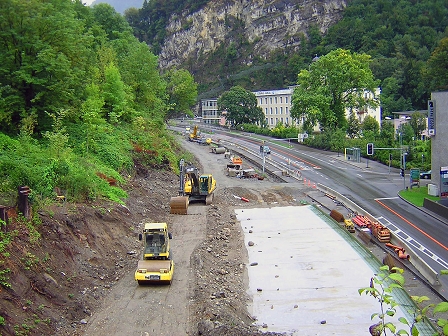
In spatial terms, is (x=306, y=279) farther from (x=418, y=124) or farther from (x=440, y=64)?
(x=440, y=64)

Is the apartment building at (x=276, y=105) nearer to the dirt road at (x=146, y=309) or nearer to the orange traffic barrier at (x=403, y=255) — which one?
the orange traffic barrier at (x=403, y=255)

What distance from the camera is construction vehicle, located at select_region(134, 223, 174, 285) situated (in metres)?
22.6

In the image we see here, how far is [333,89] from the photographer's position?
84875 mm

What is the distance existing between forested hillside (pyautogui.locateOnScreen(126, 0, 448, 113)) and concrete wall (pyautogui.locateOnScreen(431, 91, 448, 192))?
63.0 metres

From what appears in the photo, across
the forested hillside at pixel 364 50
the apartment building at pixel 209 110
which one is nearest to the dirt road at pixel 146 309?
the forested hillside at pixel 364 50

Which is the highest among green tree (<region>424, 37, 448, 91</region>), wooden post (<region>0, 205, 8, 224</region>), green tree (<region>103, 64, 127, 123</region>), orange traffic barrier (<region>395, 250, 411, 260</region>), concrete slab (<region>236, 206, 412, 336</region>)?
Answer: green tree (<region>424, 37, 448, 91</region>)

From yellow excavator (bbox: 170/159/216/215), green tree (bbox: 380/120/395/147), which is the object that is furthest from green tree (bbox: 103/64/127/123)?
green tree (bbox: 380/120/395/147)

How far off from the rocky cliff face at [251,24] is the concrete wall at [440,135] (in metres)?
123

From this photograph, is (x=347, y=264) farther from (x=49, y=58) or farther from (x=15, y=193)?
(x=49, y=58)

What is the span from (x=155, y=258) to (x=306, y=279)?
765cm

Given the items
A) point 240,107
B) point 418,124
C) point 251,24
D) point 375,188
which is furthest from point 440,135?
point 251,24

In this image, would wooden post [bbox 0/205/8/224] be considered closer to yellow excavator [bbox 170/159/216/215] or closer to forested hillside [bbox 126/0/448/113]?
yellow excavator [bbox 170/159/216/215]

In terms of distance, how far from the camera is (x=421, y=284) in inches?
1025

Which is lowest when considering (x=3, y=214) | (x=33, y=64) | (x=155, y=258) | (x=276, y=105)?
(x=155, y=258)
